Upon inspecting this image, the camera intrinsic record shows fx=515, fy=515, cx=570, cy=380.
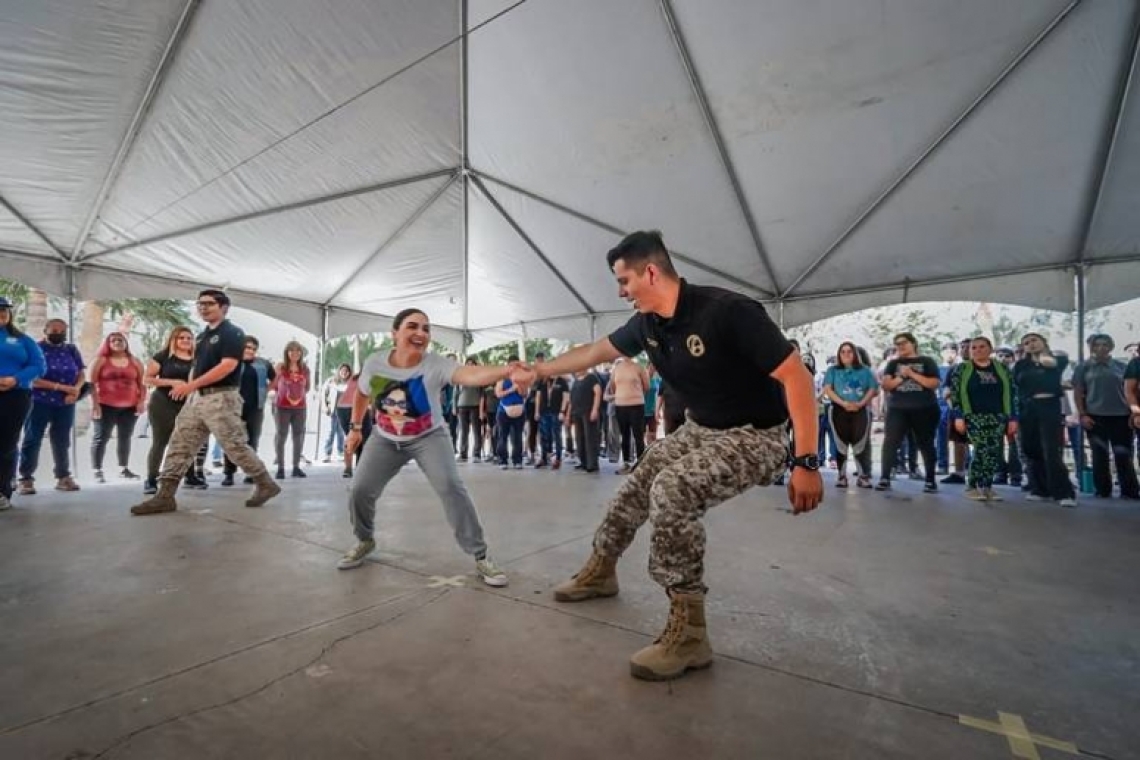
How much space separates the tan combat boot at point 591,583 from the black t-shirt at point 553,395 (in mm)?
6805

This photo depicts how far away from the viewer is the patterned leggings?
581cm

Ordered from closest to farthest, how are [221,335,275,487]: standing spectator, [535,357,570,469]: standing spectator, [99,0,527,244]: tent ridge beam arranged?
[99,0,527,244]: tent ridge beam, [221,335,275,487]: standing spectator, [535,357,570,469]: standing spectator

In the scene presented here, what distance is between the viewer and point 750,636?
2146 mm

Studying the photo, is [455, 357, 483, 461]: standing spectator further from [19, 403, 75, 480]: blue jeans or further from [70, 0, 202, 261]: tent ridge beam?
[70, 0, 202, 261]: tent ridge beam

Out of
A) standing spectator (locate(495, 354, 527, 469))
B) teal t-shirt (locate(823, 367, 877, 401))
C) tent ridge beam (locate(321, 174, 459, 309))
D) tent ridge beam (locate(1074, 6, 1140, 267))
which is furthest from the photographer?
standing spectator (locate(495, 354, 527, 469))

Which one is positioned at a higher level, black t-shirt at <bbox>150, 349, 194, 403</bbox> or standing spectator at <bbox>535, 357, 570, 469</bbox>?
black t-shirt at <bbox>150, 349, 194, 403</bbox>

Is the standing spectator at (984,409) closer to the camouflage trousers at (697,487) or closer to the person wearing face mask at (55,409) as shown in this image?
the camouflage trousers at (697,487)

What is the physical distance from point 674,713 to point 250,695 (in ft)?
4.43

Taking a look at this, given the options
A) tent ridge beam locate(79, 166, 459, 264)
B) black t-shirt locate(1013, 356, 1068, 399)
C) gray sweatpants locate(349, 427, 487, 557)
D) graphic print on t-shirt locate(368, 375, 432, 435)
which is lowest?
gray sweatpants locate(349, 427, 487, 557)

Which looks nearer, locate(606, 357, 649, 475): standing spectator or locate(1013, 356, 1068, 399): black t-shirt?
locate(1013, 356, 1068, 399): black t-shirt

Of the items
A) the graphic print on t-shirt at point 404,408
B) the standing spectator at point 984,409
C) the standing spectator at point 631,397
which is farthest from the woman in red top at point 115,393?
the standing spectator at point 984,409

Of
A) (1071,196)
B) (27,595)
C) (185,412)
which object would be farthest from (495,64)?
(1071,196)

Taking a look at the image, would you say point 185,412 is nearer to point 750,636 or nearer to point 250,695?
point 250,695

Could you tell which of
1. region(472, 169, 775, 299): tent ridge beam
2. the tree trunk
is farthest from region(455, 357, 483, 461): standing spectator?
the tree trunk
